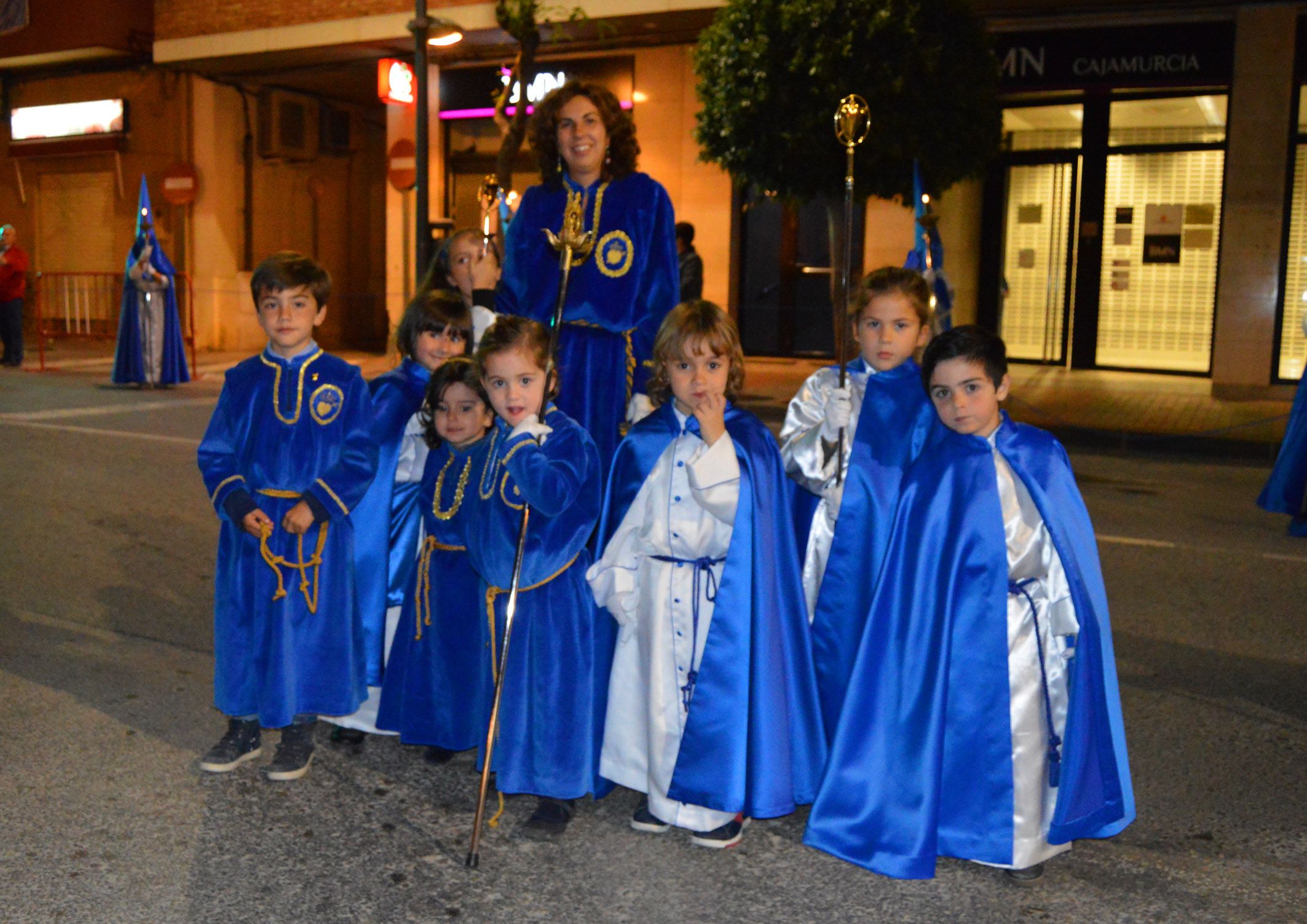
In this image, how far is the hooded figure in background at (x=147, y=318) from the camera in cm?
1498

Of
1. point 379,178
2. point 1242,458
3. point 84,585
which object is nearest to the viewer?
point 84,585

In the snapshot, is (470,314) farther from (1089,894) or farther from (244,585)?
(1089,894)

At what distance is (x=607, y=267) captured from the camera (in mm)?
4289

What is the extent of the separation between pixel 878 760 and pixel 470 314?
2.06 m

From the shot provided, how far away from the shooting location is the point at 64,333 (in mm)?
20766

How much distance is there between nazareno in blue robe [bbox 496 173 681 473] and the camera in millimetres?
4270

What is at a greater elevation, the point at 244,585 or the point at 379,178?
the point at 379,178

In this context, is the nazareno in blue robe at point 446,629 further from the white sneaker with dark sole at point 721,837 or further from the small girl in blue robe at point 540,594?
the white sneaker with dark sole at point 721,837

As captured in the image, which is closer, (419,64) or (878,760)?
(878,760)

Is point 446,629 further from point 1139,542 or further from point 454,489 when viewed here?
point 1139,542

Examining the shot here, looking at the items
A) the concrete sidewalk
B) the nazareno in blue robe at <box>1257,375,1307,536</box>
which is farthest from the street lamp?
the nazareno in blue robe at <box>1257,375,1307,536</box>

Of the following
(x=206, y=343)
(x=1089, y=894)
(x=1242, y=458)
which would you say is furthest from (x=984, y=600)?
(x=206, y=343)

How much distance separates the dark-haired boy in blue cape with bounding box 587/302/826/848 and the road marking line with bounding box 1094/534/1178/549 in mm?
4379

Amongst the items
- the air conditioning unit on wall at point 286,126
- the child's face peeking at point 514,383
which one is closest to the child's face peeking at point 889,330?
the child's face peeking at point 514,383
